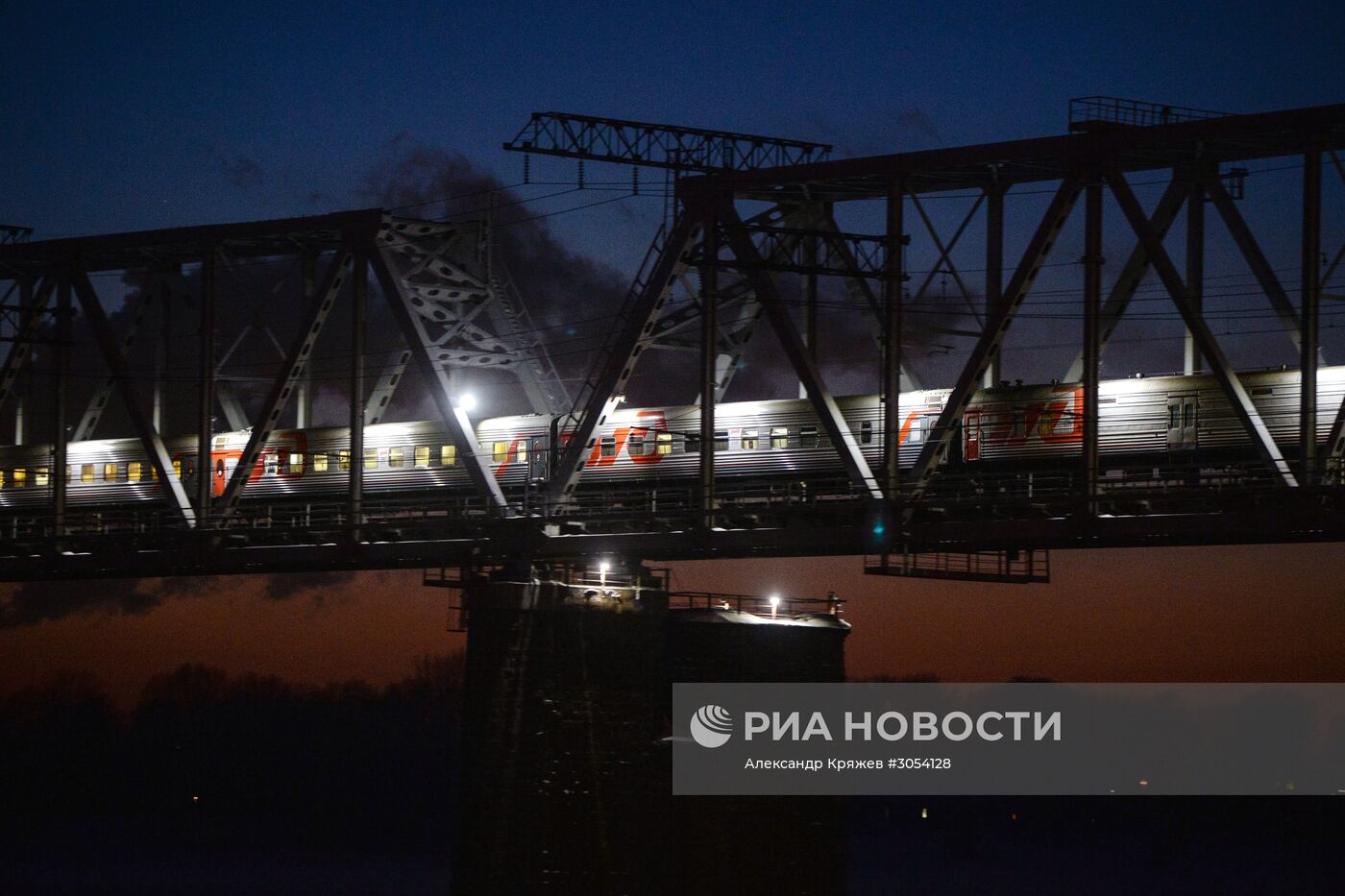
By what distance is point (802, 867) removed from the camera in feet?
174

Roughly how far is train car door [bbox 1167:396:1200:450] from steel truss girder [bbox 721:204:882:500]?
671 centimetres

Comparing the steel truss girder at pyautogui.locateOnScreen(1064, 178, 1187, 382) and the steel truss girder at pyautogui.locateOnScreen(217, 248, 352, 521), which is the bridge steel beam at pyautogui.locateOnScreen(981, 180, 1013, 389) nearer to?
the steel truss girder at pyautogui.locateOnScreen(1064, 178, 1187, 382)

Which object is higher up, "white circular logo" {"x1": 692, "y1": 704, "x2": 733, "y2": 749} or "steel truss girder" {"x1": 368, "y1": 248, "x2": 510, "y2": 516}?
"steel truss girder" {"x1": 368, "y1": 248, "x2": 510, "y2": 516}

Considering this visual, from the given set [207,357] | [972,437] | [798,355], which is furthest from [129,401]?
[972,437]

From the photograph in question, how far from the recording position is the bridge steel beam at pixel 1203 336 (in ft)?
128

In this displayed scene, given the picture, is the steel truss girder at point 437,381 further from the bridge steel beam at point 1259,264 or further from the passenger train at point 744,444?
the bridge steel beam at point 1259,264

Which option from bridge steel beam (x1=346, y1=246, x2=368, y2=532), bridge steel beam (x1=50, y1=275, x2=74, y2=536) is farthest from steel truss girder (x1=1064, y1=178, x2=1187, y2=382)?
bridge steel beam (x1=50, y1=275, x2=74, y2=536)

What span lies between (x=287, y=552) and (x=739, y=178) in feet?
56.6

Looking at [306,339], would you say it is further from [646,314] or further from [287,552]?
[646,314]

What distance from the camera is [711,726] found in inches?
1927

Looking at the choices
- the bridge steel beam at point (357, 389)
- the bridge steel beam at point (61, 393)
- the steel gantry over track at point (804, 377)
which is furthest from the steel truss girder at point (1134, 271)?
the bridge steel beam at point (61, 393)

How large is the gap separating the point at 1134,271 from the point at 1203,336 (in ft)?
12.0

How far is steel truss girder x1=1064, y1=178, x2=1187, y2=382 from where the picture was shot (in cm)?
4244

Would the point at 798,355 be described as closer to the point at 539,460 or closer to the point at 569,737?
the point at 569,737
